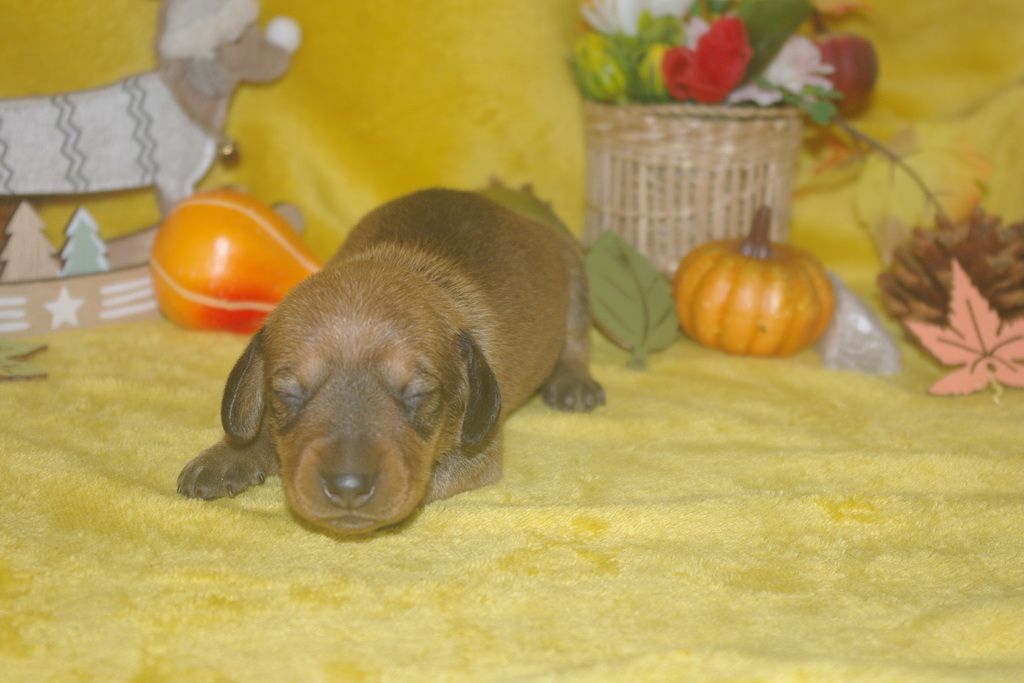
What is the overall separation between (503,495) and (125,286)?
236 cm

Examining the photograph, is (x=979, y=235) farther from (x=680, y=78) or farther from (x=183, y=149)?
(x=183, y=149)

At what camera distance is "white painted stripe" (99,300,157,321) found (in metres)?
4.85

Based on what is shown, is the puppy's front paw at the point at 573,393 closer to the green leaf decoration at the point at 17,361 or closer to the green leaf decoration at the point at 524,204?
the green leaf decoration at the point at 524,204

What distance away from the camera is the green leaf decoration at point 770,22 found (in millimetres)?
4855

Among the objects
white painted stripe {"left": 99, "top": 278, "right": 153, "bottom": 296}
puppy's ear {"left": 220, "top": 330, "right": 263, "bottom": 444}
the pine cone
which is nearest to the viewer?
puppy's ear {"left": 220, "top": 330, "right": 263, "bottom": 444}

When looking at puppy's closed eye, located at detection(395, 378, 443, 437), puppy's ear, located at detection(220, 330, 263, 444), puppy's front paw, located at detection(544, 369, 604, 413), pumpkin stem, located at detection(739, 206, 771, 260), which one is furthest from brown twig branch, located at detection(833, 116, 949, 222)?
puppy's ear, located at detection(220, 330, 263, 444)

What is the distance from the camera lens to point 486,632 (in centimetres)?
258

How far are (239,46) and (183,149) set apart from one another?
1.78 ft

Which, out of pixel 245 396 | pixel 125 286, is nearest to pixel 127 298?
pixel 125 286

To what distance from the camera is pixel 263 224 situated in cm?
470

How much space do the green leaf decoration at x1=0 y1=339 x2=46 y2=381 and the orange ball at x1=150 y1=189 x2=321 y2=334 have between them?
2.00 ft

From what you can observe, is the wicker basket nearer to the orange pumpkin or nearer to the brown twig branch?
the brown twig branch

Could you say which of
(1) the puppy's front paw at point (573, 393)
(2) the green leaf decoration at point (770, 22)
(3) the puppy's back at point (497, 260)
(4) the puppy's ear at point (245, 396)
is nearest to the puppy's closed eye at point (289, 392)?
(4) the puppy's ear at point (245, 396)

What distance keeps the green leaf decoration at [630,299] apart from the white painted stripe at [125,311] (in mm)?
1993
